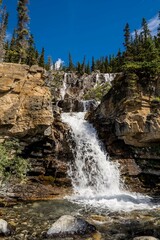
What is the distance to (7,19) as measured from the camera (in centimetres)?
6247

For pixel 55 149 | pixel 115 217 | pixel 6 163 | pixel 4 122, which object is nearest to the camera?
pixel 115 217

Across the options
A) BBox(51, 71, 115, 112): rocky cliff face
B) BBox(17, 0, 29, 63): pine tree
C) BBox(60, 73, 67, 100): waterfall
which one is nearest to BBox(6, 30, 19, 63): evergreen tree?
BBox(17, 0, 29, 63): pine tree

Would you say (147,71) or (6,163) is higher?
(147,71)

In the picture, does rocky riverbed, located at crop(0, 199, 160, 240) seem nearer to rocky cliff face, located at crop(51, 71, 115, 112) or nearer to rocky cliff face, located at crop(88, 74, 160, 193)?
rocky cliff face, located at crop(88, 74, 160, 193)

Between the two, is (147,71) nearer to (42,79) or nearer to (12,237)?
(42,79)

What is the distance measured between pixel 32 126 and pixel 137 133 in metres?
10.9

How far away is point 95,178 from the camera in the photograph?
25734 mm

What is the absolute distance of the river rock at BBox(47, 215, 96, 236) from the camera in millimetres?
12609

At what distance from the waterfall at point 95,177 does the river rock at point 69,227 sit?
635 centimetres

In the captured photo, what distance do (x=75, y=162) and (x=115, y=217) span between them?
36.5ft

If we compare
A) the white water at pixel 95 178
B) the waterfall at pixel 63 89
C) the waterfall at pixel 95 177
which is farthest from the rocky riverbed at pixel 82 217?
the waterfall at pixel 63 89

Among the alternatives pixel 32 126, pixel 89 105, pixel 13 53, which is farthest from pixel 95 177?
pixel 13 53

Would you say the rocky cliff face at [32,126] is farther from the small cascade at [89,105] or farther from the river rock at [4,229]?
the small cascade at [89,105]

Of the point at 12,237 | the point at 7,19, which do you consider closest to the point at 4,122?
the point at 12,237
